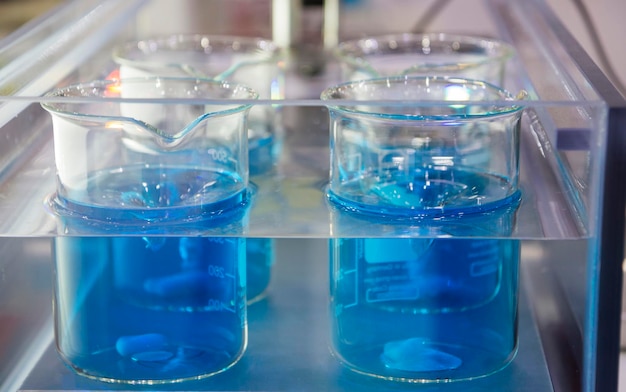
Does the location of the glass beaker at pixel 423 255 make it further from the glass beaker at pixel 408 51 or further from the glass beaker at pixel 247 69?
the glass beaker at pixel 408 51

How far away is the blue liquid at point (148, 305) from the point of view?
0.79 meters

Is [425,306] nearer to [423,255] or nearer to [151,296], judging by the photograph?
[423,255]

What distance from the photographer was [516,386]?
78 centimetres

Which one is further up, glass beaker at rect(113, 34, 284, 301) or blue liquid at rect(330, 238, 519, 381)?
glass beaker at rect(113, 34, 284, 301)

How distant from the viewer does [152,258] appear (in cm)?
80

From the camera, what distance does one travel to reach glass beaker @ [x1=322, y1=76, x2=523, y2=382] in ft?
2.51

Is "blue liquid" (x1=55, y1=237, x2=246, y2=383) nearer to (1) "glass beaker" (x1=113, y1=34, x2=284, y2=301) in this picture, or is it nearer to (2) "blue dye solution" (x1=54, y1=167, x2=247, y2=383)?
(2) "blue dye solution" (x1=54, y1=167, x2=247, y2=383)

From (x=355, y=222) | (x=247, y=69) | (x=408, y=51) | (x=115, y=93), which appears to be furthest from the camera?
(x=408, y=51)

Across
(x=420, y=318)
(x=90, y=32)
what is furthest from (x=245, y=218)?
(x=90, y=32)

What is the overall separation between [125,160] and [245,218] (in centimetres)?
15

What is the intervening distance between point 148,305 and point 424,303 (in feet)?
0.79

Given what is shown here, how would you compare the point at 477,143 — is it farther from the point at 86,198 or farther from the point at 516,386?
the point at 86,198

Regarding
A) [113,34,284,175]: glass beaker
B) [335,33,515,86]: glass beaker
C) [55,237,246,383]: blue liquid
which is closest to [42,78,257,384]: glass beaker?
[55,237,246,383]: blue liquid

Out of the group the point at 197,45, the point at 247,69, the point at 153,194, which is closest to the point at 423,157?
the point at 153,194
